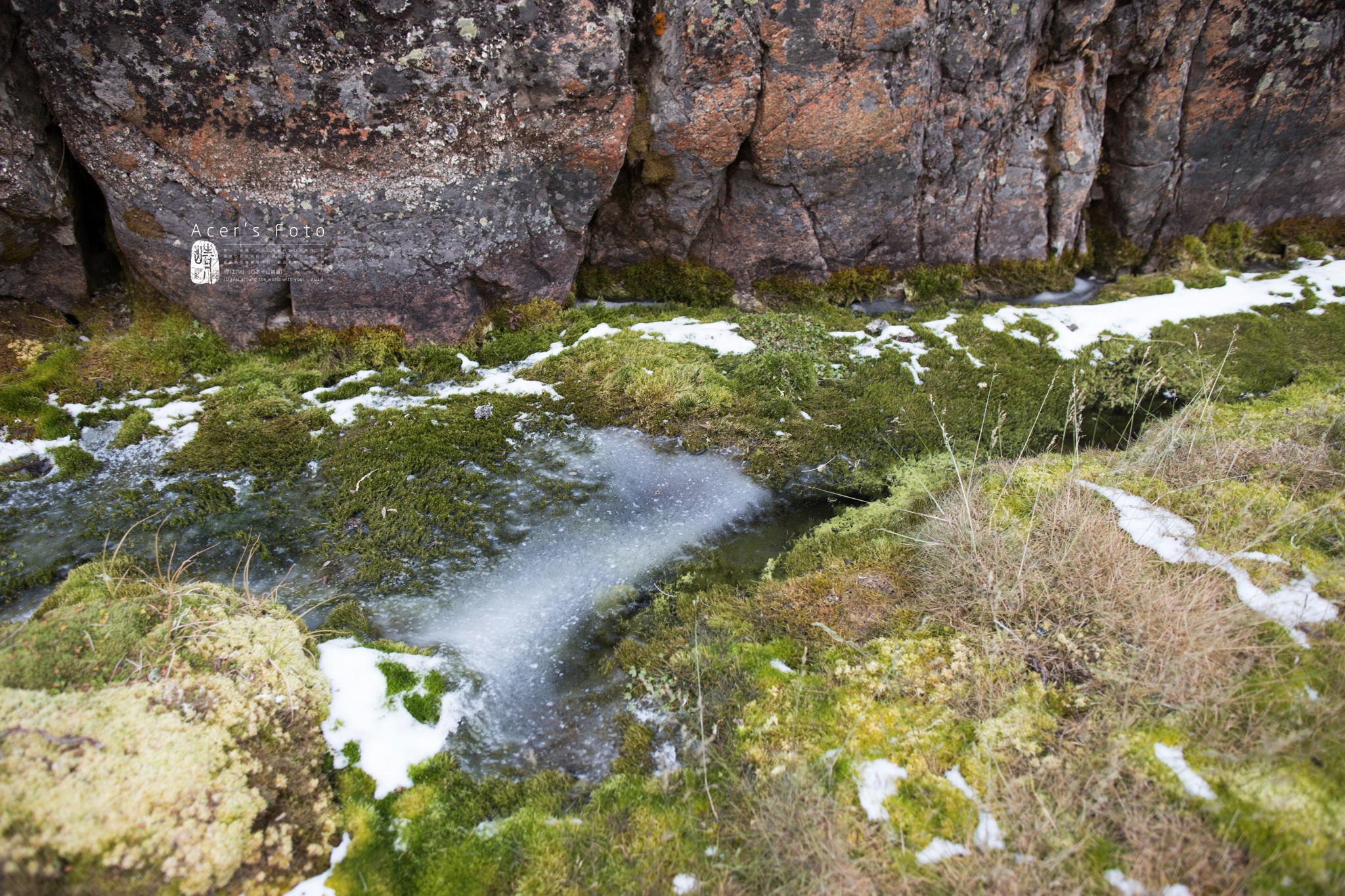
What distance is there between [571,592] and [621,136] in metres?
6.05

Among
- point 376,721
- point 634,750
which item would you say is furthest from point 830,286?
point 376,721

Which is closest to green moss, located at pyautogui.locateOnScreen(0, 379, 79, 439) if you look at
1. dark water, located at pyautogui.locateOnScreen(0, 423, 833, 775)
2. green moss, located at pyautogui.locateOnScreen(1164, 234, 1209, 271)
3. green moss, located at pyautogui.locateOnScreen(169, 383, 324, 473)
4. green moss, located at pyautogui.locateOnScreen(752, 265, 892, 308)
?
dark water, located at pyautogui.locateOnScreen(0, 423, 833, 775)

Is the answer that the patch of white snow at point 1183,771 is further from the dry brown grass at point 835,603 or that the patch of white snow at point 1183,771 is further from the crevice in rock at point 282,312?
the crevice in rock at point 282,312

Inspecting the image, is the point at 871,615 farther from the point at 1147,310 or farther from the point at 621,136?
the point at 1147,310

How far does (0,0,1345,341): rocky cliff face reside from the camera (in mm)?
6836

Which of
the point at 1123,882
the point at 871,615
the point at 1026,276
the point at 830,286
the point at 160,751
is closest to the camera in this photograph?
the point at 1123,882

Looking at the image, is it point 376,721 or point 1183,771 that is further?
point 376,721

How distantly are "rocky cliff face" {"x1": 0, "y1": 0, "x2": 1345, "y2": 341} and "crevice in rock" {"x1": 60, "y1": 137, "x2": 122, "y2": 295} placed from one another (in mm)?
320

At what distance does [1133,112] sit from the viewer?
9.84m

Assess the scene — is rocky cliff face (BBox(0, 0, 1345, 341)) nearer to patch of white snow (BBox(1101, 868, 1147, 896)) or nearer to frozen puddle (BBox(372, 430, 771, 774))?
frozen puddle (BBox(372, 430, 771, 774))

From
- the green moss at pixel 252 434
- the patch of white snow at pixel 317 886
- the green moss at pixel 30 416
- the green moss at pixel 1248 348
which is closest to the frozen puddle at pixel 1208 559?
the green moss at pixel 1248 348

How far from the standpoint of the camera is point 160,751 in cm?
326

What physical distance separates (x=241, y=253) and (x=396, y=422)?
2896 mm

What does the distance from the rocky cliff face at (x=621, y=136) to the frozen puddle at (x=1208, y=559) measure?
19.6ft
